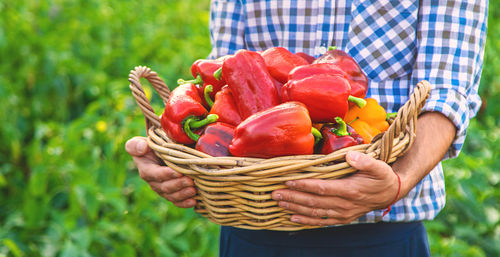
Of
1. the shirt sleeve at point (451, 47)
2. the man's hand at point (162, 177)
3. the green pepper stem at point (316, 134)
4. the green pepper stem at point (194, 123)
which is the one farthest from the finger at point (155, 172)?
the shirt sleeve at point (451, 47)

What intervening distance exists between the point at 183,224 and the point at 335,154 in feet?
4.62

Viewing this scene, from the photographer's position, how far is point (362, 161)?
1.17m

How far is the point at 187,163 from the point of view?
125cm

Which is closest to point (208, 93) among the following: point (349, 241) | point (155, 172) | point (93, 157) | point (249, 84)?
point (249, 84)

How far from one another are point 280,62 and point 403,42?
0.39 metres

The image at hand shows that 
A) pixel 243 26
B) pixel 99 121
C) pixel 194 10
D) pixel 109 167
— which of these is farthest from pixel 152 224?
pixel 194 10

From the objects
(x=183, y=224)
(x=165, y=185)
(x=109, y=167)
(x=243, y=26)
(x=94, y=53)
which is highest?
(x=243, y=26)

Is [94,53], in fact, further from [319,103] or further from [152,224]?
[319,103]

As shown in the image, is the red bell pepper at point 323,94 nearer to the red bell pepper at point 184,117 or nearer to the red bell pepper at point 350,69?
the red bell pepper at point 350,69

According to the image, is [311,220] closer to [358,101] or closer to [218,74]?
[358,101]

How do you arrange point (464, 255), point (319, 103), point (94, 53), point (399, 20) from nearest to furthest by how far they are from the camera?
point (319, 103) < point (399, 20) < point (464, 255) < point (94, 53)

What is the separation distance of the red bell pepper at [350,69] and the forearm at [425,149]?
182mm

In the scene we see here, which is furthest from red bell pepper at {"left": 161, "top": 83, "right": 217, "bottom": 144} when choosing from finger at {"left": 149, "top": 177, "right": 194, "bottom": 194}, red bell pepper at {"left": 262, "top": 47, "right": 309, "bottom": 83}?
red bell pepper at {"left": 262, "top": 47, "right": 309, "bottom": 83}

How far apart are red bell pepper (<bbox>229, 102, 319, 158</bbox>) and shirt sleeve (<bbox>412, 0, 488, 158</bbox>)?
422 millimetres
